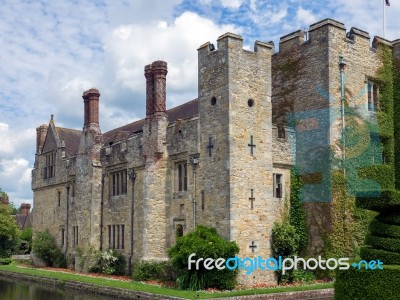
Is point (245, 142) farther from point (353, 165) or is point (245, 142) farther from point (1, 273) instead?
point (1, 273)

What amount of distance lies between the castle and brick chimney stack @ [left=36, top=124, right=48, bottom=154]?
12388mm

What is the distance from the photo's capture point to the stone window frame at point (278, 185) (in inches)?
901

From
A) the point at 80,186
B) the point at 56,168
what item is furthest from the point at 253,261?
the point at 56,168

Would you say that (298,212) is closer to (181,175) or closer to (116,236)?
(181,175)

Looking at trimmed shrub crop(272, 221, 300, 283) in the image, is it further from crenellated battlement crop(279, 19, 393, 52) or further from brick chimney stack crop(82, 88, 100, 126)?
brick chimney stack crop(82, 88, 100, 126)

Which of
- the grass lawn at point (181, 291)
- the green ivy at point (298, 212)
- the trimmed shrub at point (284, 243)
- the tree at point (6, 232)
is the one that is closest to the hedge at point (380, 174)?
the green ivy at point (298, 212)

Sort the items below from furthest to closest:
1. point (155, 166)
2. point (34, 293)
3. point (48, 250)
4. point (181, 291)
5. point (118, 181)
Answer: point (48, 250)
point (118, 181)
point (155, 166)
point (34, 293)
point (181, 291)

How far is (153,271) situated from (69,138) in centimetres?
1743

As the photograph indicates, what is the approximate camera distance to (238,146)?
Result: 21094mm

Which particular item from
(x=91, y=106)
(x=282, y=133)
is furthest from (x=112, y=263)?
(x=282, y=133)

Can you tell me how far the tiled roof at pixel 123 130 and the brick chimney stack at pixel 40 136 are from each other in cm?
189

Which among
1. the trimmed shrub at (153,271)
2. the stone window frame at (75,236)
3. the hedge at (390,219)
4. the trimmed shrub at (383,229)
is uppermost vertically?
the hedge at (390,219)

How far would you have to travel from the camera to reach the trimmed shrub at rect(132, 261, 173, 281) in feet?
74.1
